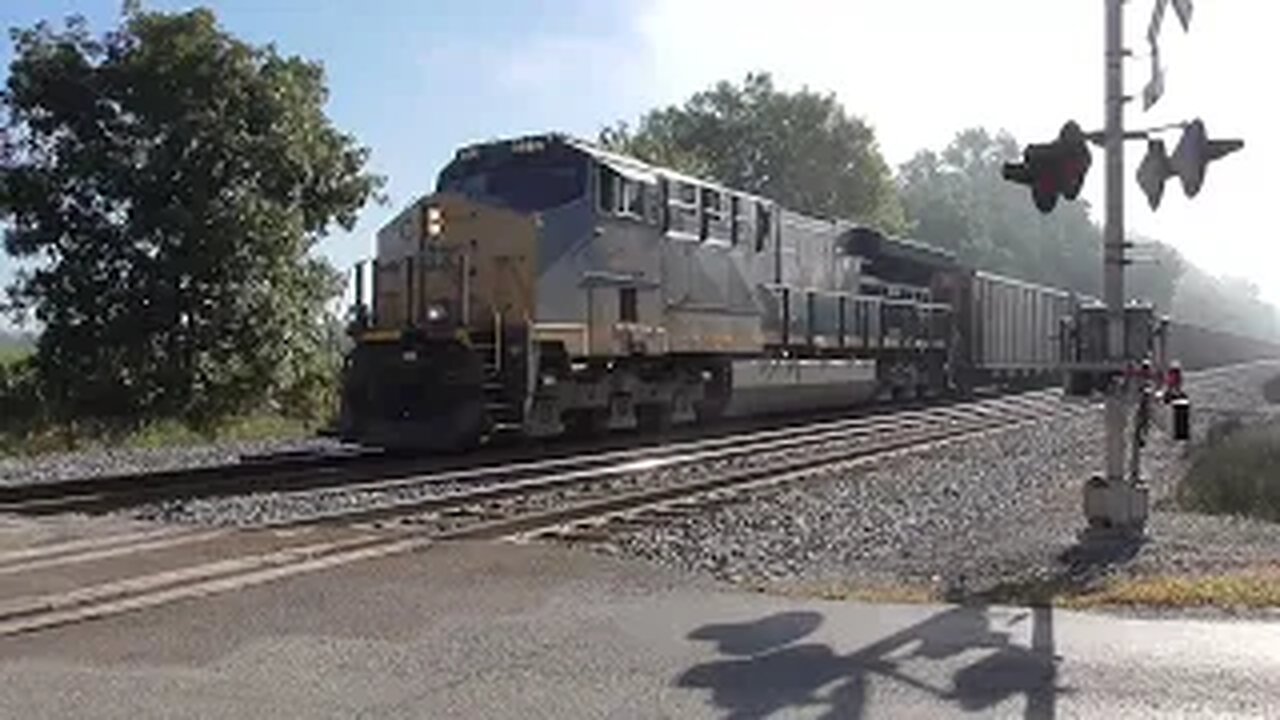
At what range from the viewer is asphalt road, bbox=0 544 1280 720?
591 cm

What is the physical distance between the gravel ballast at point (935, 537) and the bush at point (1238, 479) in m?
0.40

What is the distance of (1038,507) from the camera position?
13.3 m

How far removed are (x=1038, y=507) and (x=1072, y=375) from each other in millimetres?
2381

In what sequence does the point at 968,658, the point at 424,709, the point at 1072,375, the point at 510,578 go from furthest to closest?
the point at 1072,375 → the point at 510,578 → the point at 968,658 → the point at 424,709

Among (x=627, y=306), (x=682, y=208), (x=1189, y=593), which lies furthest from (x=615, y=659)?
(x=682, y=208)

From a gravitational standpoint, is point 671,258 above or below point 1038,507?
above

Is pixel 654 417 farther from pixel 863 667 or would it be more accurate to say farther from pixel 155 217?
pixel 863 667

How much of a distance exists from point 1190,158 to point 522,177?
11.4 metres

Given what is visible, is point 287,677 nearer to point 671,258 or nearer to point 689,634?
point 689,634

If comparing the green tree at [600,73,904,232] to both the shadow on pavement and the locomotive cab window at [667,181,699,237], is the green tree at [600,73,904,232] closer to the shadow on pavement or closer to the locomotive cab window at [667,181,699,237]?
the locomotive cab window at [667,181,699,237]

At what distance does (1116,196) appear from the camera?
413 inches

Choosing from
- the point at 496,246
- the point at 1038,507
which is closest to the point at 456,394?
the point at 496,246

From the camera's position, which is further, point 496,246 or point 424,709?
point 496,246

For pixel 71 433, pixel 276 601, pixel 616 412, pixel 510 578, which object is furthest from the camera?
pixel 71 433
